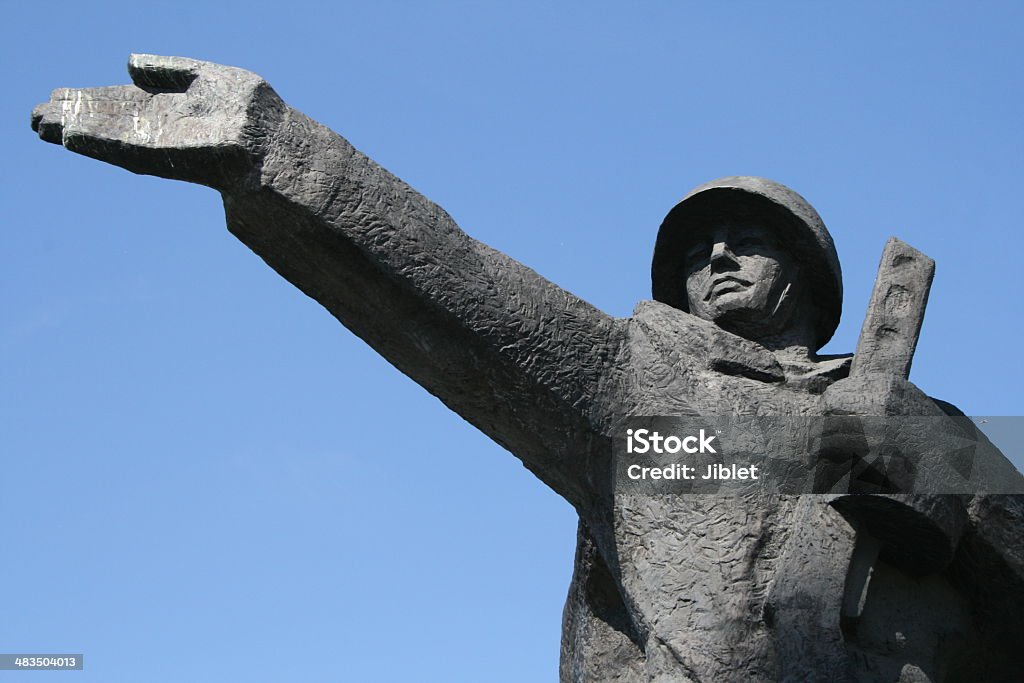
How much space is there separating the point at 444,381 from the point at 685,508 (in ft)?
3.41

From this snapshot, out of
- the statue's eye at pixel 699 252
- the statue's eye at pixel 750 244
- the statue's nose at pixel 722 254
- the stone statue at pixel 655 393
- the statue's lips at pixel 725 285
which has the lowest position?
the stone statue at pixel 655 393

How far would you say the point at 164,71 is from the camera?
655 cm

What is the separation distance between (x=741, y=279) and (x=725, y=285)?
7cm

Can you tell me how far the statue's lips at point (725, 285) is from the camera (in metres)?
7.66

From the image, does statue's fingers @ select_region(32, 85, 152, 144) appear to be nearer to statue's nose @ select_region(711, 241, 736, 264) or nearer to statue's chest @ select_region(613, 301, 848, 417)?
statue's chest @ select_region(613, 301, 848, 417)

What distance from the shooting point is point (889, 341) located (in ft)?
23.8

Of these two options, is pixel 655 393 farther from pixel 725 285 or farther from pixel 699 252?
pixel 699 252

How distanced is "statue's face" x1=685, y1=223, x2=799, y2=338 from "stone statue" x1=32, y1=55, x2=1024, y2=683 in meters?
0.01

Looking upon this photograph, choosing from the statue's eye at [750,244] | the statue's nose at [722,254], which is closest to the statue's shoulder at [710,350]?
the statue's nose at [722,254]

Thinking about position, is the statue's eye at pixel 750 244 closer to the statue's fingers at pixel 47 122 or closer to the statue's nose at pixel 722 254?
the statue's nose at pixel 722 254

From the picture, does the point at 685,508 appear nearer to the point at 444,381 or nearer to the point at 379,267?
the point at 444,381

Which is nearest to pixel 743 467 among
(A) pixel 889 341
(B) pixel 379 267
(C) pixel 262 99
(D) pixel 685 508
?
(D) pixel 685 508

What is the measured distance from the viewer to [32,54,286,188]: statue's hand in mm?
6375

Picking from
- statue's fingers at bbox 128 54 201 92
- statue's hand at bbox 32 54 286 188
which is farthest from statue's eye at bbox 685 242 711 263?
statue's fingers at bbox 128 54 201 92
